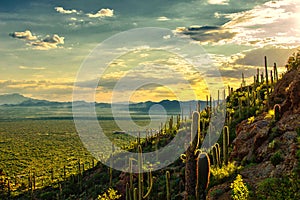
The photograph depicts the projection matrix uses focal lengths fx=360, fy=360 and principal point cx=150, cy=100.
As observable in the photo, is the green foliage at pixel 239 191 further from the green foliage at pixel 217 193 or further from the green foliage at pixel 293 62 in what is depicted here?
the green foliage at pixel 293 62

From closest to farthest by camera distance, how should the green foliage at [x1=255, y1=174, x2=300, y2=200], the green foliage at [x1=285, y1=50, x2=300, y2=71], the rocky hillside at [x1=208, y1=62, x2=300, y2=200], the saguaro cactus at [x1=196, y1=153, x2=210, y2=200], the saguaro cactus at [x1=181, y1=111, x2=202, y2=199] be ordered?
the green foliage at [x1=255, y1=174, x2=300, y2=200], the rocky hillside at [x1=208, y1=62, x2=300, y2=200], the saguaro cactus at [x1=196, y1=153, x2=210, y2=200], the saguaro cactus at [x1=181, y1=111, x2=202, y2=199], the green foliage at [x1=285, y1=50, x2=300, y2=71]

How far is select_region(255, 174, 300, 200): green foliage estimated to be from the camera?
14573 millimetres

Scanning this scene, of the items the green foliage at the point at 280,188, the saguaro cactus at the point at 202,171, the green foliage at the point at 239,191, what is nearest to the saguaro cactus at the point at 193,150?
the saguaro cactus at the point at 202,171

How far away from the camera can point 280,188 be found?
1505 cm

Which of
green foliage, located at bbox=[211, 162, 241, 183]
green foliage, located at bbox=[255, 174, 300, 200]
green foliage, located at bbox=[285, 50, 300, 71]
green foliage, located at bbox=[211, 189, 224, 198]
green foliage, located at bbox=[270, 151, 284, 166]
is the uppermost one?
green foliage, located at bbox=[285, 50, 300, 71]

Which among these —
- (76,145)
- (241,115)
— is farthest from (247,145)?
(76,145)

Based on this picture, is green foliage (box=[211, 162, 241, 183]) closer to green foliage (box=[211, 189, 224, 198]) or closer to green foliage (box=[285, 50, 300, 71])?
green foliage (box=[211, 189, 224, 198])

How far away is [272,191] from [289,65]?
1843 centimetres

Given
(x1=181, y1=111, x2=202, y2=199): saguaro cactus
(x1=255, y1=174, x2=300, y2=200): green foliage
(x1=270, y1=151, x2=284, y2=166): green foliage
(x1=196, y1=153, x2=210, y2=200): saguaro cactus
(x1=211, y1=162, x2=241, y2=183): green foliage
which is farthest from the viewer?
(x1=211, y1=162, x2=241, y2=183): green foliage

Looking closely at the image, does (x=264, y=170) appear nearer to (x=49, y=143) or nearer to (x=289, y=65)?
(x=289, y=65)


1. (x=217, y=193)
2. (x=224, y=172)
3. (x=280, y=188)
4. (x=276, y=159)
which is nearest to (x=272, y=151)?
(x=276, y=159)

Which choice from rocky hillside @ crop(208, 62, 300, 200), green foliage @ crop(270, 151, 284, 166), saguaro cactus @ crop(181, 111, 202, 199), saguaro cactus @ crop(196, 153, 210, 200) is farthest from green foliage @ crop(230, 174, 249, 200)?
green foliage @ crop(270, 151, 284, 166)

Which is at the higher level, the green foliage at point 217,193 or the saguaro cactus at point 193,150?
the saguaro cactus at point 193,150

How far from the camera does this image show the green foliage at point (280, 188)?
14.6 metres
